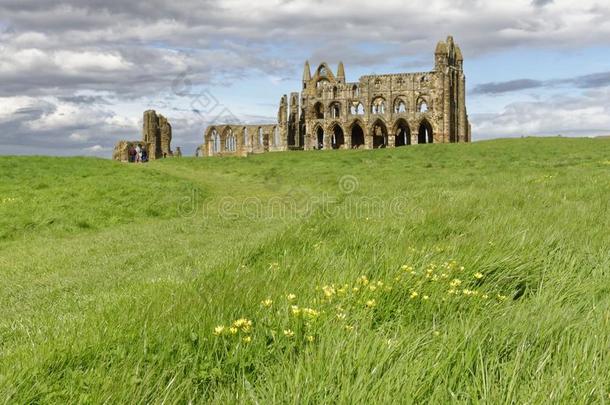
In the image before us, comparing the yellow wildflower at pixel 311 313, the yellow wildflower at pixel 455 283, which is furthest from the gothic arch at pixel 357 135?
the yellow wildflower at pixel 311 313

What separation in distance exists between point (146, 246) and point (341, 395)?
32.9ft

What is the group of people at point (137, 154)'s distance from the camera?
51.6m

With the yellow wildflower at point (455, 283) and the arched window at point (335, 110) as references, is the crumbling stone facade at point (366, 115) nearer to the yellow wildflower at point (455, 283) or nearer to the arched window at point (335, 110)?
the arched window at point (335, 110)

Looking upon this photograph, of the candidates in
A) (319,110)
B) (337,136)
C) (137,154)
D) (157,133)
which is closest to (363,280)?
(137,154)

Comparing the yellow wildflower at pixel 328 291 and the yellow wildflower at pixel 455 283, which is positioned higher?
the yellow wildflower at pixel 328 291

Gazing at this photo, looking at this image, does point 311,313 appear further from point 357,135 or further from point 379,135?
point 357,135

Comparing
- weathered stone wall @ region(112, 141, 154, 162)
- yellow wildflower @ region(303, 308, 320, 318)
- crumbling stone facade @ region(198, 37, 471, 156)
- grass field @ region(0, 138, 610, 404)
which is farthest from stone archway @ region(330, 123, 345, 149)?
yellow wildflower @ region(303, 308, 320, 318)

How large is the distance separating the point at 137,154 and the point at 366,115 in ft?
106

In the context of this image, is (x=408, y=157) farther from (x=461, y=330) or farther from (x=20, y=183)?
(x=461, y=330)

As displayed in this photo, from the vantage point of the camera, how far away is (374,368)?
9.35 feet

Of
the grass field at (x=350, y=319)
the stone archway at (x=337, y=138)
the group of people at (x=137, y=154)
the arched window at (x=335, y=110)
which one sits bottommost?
the grass field at (x=350, y=319)

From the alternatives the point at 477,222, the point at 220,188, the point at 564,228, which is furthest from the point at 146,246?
the point at 220,188

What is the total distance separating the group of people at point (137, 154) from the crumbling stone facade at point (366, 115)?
21155 millimetres

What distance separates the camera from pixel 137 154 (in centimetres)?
5178
